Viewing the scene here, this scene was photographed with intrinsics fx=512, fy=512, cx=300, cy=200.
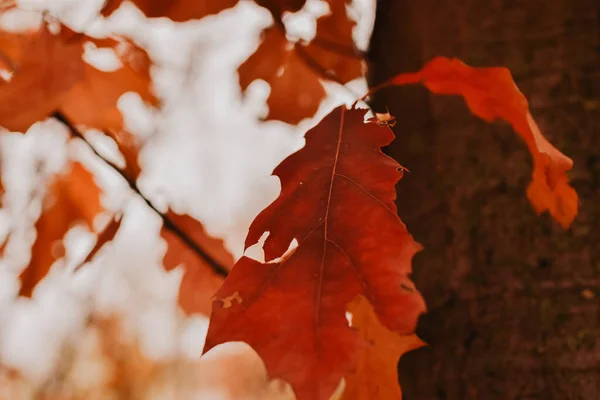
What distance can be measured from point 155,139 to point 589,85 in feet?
2.65

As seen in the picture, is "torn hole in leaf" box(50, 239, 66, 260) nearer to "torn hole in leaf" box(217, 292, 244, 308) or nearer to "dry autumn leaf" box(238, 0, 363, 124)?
"dry autumn leaf" box(238, 0, 363, 124)

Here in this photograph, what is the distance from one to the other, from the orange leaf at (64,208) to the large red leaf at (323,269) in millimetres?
533

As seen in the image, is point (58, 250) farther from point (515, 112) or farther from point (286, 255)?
point (515, 112)

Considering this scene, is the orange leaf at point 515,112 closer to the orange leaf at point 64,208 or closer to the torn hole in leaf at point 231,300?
the torn hole in leaf at point 231,300

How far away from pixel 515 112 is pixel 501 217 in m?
0.12

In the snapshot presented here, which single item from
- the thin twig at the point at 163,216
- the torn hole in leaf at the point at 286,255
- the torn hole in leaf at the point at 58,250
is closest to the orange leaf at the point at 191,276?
the thin twig at the point at 163,216

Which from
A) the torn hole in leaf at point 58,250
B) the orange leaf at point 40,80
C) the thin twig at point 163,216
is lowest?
the torn hole in leaf at point 58,250

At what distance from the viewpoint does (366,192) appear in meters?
0.39

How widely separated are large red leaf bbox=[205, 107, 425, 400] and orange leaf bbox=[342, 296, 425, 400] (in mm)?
76

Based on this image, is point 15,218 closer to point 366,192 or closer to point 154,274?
point 366,192

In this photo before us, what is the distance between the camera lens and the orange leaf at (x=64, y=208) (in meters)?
0.82

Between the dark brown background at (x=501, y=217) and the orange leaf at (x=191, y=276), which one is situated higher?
the dark brown background at (x=501, y=217)

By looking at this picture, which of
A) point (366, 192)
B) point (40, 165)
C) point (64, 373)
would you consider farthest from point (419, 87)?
point (64, 373)

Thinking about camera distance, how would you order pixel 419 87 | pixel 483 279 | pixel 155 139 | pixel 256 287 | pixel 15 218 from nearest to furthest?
pixel 256 287 < pixel 483 279 < pixel 419 87 < pixel 15 218 < pixel 155 139
